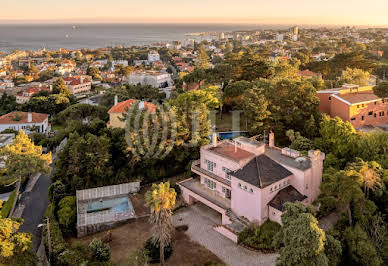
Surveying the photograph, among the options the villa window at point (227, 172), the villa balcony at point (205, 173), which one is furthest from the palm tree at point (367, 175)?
the villa balcony at point (205, 173)

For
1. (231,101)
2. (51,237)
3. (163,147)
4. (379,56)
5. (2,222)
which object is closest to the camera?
(2,222)

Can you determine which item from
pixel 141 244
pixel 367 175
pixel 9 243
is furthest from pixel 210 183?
pixel 9 243

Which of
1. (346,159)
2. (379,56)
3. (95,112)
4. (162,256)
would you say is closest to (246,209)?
(162,256)

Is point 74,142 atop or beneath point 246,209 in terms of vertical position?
atop

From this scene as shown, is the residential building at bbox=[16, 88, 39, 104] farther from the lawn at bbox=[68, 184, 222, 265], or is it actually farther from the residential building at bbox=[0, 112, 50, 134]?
the lawn at bbox=[68, 184, 222, 265]

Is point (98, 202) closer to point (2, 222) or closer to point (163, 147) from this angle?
point (163, 147)

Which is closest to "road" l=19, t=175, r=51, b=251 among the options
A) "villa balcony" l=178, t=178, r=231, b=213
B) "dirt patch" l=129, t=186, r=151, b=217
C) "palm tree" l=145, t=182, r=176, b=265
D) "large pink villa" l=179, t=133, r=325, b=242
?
"dirt patch" l=129, t=186, r=151, b=217
